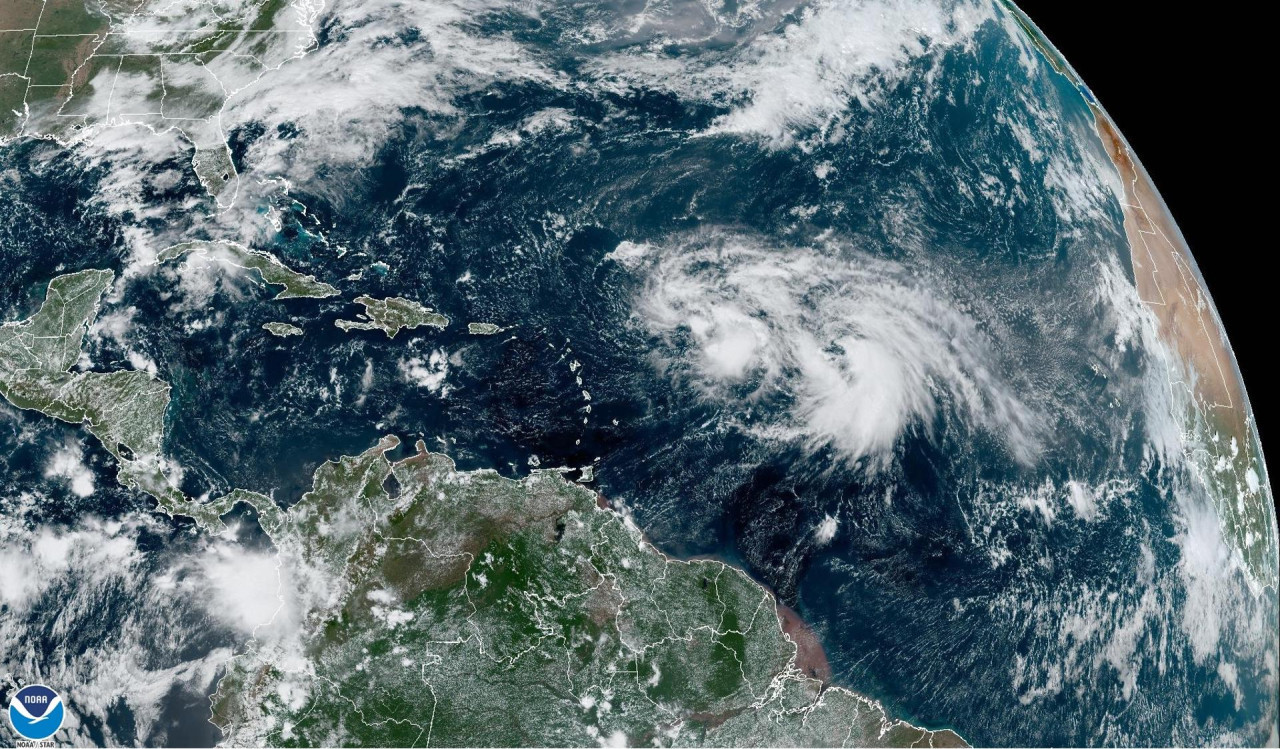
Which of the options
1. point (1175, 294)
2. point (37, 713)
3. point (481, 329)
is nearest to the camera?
point (37, 713)

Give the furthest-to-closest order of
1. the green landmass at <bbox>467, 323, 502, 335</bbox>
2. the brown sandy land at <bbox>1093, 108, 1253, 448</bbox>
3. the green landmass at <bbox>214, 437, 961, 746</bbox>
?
the brown sandy land at <bbox>1093, 108, 1253, 448</bbox> < the green landmass at <bbox>467, 323, 502, 335</bbox> < the green landmass at <bbox>214, 437, 961, 746</bbox>

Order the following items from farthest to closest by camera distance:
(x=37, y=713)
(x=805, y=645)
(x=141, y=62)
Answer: (x=141, y=62)
(x=805, y=645)
(x=37, y=713)

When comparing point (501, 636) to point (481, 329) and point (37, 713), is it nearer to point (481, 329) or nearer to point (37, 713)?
point (481, 329)

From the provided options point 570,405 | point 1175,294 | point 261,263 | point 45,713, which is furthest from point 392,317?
point 1175,294

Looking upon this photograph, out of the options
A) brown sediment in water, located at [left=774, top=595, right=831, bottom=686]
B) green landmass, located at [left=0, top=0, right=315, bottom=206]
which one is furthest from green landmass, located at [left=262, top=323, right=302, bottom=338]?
brown sediment in water, located at [left=774, top=595, right=831, bottom=686]

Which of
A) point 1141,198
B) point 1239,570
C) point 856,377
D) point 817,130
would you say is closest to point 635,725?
point 856,377

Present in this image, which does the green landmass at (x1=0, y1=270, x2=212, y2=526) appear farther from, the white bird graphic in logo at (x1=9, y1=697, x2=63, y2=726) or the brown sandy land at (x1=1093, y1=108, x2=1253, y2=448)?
the brown sandy land at (x1=1093, y1=108, x2=1253, y2=448)
